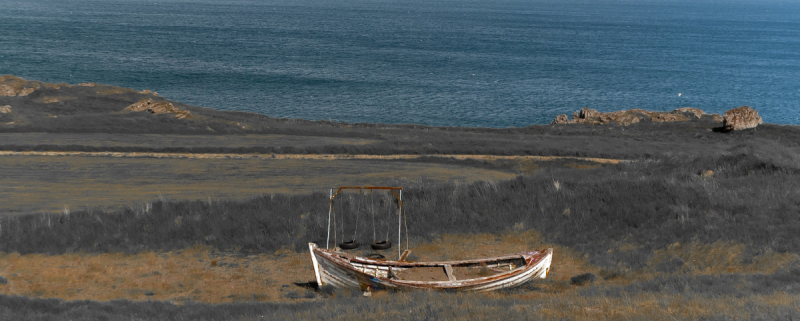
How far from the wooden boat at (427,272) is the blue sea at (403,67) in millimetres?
46570

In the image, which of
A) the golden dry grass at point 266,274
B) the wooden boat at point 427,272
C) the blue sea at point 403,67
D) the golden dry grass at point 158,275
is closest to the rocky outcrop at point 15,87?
the blue sea at point 403,67

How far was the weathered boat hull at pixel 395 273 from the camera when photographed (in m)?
13.7

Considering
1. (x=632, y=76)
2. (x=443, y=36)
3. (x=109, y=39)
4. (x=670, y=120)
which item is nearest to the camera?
(x=670, y=120)

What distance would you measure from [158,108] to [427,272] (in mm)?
34303

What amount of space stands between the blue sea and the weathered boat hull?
4688 cm

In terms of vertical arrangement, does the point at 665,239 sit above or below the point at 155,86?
above

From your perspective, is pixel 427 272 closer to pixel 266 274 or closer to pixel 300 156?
pixel 266 274

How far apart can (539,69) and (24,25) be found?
111 m

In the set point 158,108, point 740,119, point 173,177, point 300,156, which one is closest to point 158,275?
point 173,177

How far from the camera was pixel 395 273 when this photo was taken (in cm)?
1489

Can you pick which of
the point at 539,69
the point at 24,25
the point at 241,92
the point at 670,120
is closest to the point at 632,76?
the point at 539,69

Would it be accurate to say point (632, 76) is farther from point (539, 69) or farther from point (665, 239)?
point (665, 239)

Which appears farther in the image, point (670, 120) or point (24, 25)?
point (24, 25)

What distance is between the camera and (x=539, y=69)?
3915 inches
